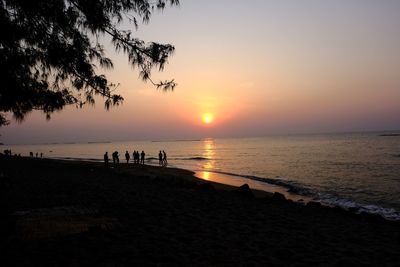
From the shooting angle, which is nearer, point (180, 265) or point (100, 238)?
point (180, 265)

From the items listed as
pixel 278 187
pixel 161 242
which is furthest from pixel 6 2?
pixel 278 187

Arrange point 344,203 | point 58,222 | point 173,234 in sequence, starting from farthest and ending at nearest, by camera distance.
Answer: point 344,203, point 173,234, point 58,222

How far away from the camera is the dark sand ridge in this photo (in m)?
6.44

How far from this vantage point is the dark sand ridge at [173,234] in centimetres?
644

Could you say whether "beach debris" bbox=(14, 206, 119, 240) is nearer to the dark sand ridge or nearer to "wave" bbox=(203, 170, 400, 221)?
the dark sand ridge

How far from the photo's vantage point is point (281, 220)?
11.2 metres

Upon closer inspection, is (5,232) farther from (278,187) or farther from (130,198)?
(278,187)

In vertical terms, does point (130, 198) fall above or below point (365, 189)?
above

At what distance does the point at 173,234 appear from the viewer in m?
8.35

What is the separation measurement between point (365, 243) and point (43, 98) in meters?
9.28

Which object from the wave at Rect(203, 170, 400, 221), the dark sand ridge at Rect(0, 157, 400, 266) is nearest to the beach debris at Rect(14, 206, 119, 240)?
the dark sand ridge at Rect(0, 157, 400, 266)

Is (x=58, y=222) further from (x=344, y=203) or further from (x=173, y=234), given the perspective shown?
(x=344, y=203)

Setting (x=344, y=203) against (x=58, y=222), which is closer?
(x=58, y=222)

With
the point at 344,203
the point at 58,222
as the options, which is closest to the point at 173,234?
the point at 58,222
